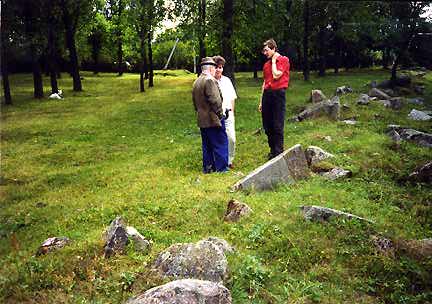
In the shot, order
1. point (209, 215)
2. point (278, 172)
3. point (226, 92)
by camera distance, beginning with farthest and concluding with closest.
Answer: point (226, 92) < point (278, 172) < point (209, 215)

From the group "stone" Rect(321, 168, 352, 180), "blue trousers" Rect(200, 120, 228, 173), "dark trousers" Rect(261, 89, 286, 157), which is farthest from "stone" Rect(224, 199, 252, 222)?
"dark trousers" Rect(261, 89, 286, 157)

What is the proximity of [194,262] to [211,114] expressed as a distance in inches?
226

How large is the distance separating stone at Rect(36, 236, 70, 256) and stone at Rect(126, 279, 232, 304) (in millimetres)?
2666

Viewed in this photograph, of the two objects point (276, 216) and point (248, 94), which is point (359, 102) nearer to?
point (248, 94)

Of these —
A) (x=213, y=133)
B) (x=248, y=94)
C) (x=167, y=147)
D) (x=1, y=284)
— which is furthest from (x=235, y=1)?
(x=1, y=284)

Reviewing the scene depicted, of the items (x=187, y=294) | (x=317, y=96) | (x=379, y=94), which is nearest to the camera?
(x=187, y=294)

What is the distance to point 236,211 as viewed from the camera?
809 cm

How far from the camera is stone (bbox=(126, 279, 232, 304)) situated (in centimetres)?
488

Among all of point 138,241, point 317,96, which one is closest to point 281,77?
point 138,241

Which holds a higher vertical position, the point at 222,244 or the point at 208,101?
the point at 208,101

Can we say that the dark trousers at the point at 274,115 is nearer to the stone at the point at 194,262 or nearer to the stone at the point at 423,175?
the stone at the point at 423,175

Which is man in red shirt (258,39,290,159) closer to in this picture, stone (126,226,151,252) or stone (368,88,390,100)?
stone (126,226,151,252)

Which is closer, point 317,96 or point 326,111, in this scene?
point 326,111

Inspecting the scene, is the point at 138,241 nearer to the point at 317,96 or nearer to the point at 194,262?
the point at 194,262
